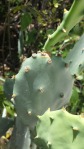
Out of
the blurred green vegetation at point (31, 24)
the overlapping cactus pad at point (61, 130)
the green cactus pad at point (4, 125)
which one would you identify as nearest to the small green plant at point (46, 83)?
the overlapping cactus pad at point (61, 130)

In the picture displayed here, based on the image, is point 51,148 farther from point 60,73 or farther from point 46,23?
point 46,23

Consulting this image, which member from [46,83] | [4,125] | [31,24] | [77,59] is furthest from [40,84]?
[31,24]

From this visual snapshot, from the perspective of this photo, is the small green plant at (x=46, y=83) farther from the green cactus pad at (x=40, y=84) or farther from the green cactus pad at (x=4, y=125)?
the green cactus pad at (x=4, y=125)

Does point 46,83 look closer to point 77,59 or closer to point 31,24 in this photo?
point 77,59

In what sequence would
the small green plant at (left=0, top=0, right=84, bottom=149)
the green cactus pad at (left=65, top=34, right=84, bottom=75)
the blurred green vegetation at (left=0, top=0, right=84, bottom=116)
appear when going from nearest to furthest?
1. the small green plant at (left=0, top=0, right=84, bottom=149)
2. the green cactus pad at (left=65, top=34, right=84, bottom=75)
3. the blurred green vegetation at (left=0, top=0, right=84, bottom=116)

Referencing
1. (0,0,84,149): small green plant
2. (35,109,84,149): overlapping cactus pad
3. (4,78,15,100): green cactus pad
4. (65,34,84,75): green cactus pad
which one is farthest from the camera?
(4,78,15,100): green cactus pad

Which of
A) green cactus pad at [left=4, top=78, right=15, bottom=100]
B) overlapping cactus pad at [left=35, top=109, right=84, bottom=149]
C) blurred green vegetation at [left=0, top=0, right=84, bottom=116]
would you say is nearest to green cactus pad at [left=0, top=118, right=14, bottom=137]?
green cactus pad at [left=4, top=78, right=15, bottom=100]

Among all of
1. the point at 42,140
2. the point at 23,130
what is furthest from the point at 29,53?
the point at 42,140

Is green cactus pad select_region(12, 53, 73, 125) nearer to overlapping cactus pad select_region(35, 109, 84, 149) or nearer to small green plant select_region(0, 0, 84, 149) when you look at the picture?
small green plant select_region(0, 0, 84, 149)
